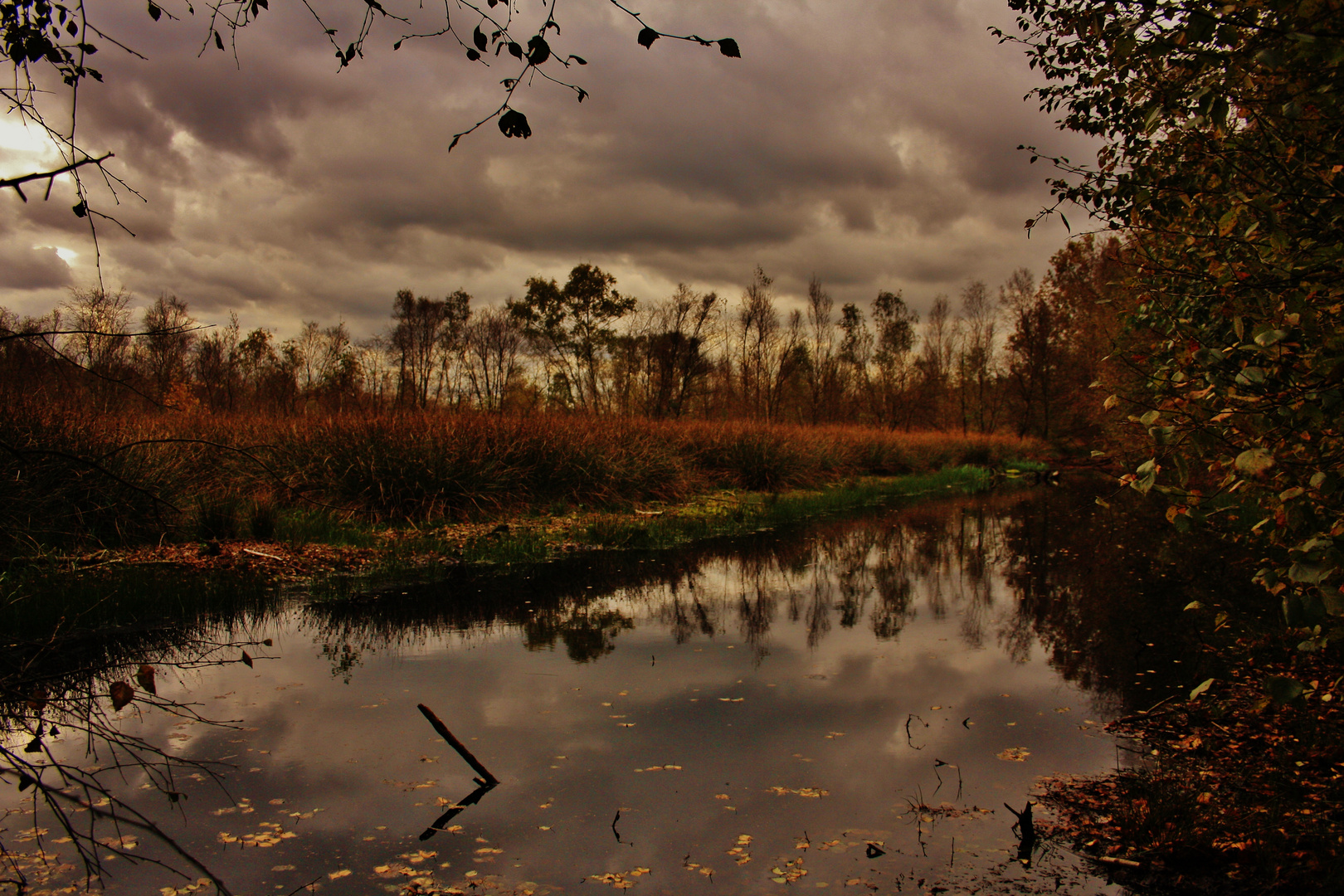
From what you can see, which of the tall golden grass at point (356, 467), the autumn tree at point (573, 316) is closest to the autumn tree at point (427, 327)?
the autumn tree at point (573, 316)

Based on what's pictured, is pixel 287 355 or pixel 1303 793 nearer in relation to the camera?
pixel 1303 793

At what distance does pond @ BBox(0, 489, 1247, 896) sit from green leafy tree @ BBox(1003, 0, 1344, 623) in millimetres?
640

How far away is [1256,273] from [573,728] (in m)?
3.56

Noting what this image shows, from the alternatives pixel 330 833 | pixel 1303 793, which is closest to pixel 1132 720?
pixel 1303 793

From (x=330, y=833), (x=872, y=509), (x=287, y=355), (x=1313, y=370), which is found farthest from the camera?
(x=287, y=355)

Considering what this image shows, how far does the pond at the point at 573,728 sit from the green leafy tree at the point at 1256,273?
0.64 m

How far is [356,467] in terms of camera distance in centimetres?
1091

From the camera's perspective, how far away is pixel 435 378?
15109 mm

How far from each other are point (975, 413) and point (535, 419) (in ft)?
140

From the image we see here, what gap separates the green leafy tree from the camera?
1966 mm

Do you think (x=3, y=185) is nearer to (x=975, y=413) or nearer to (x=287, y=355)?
(x=287, y=355)

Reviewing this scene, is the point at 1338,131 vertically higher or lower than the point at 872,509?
higher

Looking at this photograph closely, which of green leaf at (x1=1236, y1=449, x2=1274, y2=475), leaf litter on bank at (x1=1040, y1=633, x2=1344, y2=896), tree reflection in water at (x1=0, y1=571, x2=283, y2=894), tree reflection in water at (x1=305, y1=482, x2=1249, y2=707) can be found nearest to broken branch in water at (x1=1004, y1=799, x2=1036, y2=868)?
leaf litter on bank at (x1=1040, y1=633, x2=1344, y2=896)

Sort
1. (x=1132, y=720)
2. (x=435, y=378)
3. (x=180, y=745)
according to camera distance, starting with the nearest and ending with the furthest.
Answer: (x=180, y=745)
(x=1132, y=720)
(x=435, y=378)
